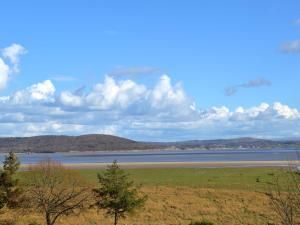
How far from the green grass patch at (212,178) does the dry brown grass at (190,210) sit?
4221 millimetres

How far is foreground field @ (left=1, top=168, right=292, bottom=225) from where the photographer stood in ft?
180

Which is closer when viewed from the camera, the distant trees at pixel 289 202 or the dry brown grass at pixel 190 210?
the distant trees at pixel 289 202

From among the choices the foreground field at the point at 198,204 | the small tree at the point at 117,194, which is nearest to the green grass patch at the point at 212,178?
the foreground field at the point at 198,204

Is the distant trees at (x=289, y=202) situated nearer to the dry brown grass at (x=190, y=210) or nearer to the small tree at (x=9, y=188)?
the dry brown grass at (x=190, y=210)

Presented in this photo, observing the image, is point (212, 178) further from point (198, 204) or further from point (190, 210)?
point (190, 210)

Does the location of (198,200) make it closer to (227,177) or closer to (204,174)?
(227,177)

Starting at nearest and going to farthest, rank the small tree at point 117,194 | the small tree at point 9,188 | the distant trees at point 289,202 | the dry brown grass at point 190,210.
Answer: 1. the distant trees at point 289,202
2. the small tree at point 117,194
3. the small tree at point 9,188
4. the dry brown grass at point 190,210

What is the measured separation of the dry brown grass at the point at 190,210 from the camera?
54.5 m

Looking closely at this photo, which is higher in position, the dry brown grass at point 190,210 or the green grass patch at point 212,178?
the green grass patch at point 212,178

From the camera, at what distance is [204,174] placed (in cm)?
8388

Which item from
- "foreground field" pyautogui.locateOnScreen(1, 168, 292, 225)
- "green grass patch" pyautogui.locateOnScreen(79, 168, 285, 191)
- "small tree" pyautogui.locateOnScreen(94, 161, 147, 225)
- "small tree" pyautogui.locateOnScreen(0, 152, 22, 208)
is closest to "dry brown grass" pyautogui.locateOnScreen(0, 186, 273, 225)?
"foreground field" pyautogui.locateOnScreen(1, 168, 292, 225)

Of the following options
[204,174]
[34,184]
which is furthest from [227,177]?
[34,184]

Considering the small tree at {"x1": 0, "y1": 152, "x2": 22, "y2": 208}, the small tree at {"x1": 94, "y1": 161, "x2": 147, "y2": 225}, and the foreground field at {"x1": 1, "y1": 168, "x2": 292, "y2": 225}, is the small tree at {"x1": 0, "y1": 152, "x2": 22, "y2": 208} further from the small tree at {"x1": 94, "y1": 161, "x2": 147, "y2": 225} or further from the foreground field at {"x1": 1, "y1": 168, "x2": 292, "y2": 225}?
the small tree at {"x1": 94, "y1": 161, "x2": 147, "y2": 225}

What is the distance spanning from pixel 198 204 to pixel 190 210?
2063 mm
